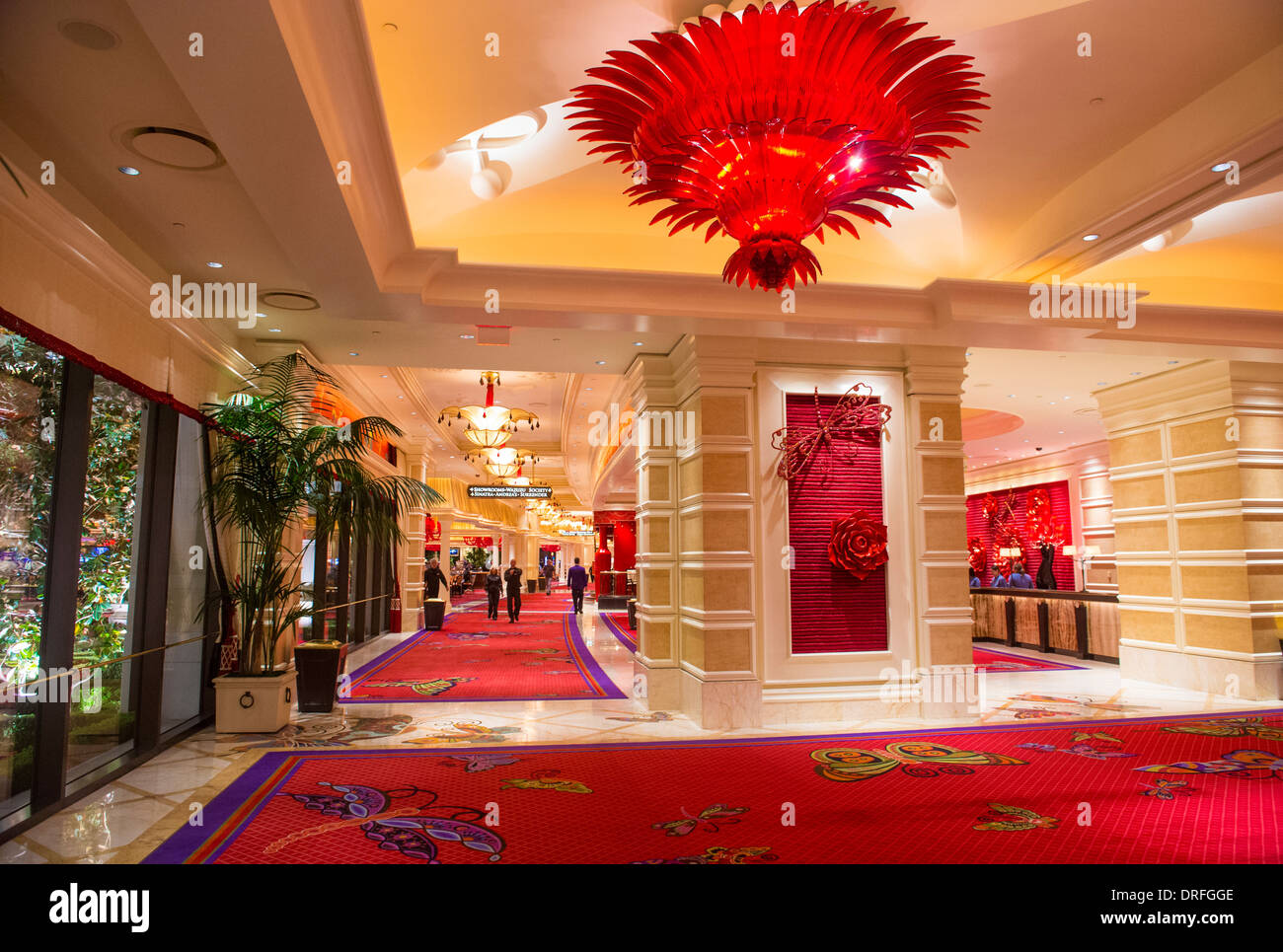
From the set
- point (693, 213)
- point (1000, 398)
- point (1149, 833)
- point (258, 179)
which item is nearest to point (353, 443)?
point (258, 179)

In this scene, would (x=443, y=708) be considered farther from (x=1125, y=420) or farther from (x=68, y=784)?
(x=1125, y=420)

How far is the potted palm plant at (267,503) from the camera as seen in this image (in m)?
5.91

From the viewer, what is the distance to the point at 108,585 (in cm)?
482

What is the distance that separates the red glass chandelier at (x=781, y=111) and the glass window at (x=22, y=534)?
315cm

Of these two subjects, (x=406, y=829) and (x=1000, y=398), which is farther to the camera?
(x=1000, y=398)

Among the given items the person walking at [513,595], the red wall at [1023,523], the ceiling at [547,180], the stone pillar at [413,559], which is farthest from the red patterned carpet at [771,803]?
the person walking at [513,595]

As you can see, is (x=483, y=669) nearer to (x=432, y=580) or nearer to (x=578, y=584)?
(x=432, y=580)

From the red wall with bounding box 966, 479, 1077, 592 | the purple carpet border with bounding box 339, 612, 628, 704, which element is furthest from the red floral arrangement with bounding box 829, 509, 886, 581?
the red wall with bounding box 966, 479, 1077, 592

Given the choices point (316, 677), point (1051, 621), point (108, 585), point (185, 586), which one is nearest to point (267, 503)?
Result: point (185, 586)

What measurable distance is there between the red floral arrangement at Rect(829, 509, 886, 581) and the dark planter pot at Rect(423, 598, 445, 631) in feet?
30.8

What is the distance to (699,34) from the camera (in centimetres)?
275

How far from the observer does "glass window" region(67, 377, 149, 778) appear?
4.57 metres

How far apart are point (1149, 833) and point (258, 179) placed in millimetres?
5281

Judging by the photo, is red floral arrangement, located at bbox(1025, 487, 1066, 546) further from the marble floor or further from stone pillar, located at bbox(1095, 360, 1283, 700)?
the marble floor
